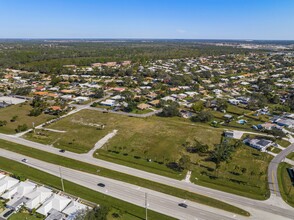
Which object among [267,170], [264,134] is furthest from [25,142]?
[264,134]

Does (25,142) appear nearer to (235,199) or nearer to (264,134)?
(235,199)

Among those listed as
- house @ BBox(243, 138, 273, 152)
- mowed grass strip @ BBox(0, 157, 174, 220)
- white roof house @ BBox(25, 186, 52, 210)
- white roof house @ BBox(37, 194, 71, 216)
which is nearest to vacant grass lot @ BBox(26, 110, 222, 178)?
house @ BBox(243, 138, 273, 152)

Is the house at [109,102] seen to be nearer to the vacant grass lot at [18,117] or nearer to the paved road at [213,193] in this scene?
the vacant grass lot at [18,117]

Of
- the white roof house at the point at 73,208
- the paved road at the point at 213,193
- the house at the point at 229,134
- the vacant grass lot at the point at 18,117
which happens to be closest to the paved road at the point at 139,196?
the paved road at the point at 213,193

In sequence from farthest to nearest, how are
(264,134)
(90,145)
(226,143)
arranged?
(264,134) < (90,145) < (226,143)

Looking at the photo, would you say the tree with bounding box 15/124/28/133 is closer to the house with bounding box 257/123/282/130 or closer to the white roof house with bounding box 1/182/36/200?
the white roof house with bounding box 1/182/36/200

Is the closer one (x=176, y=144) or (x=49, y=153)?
(x=49, y=153)

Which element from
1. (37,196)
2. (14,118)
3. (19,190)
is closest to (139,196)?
(37,196)
